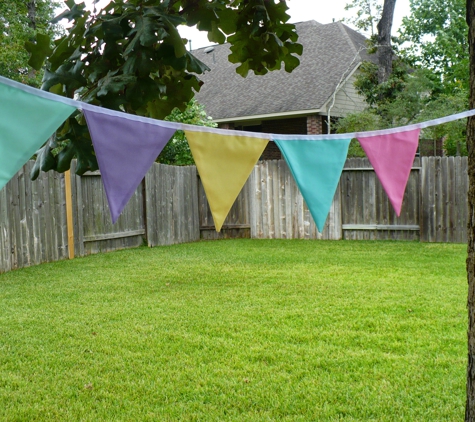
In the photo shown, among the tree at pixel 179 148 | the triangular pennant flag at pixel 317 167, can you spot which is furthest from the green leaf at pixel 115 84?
the tree at pixel 179 148

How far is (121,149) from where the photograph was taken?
2514 mm

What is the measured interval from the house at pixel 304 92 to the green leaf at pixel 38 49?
590 inches

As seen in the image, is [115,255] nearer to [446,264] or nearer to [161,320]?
[161,320]

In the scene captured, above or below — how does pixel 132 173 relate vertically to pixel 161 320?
above

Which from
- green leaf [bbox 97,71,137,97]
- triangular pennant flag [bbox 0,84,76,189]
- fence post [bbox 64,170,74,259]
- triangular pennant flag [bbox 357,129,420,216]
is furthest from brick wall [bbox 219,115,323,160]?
triangular pennant flag [bbox 0,84,76,189]

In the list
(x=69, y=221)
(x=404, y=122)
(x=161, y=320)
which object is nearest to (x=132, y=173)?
(x=161, y=320)

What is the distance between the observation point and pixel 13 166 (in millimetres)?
2047

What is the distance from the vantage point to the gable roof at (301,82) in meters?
17.9

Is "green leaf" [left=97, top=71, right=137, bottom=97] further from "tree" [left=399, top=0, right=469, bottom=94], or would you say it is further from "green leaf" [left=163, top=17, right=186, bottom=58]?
"tree" [left=399, top=0, right=469, bottom=94]

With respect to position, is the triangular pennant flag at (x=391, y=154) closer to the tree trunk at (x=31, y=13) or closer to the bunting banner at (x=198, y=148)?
the bunting banner at (x=198, y=148)

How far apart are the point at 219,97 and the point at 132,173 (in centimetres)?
1872

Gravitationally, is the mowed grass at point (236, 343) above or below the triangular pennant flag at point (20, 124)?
below

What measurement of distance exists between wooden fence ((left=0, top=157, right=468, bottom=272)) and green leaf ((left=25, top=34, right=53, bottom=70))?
5849 millimetres

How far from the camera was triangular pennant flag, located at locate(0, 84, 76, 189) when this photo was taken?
2018 millimetres
